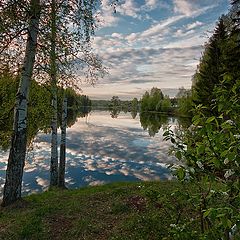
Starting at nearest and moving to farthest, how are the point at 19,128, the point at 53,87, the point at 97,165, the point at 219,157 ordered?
the point at 219,157
the point at 19,128
the point at 53,87
the point at 97,165

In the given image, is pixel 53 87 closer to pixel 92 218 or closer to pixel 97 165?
pixel 92 218

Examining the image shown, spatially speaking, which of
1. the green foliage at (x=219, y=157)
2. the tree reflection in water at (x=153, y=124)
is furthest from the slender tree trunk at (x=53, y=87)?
the tree reflection in water at (x=153, y=124)

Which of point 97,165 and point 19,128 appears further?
point 97,165

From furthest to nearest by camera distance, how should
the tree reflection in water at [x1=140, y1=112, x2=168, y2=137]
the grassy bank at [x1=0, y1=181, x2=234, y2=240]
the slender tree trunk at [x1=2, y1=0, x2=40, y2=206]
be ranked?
1. the tree reflection in water at [x1=140, y1=112, x2=168, y2=137]
2. the slender tree trunk at [x1=2, y1=0, x2=40, y2=206]
3. the grassy bank at [x1=0, y1=181, x2=234, y2=240]

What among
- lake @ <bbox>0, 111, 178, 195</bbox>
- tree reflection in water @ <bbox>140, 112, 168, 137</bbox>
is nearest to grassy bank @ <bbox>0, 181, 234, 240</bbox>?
lake @ <bbox>0, 111, 178, 195</bbox>

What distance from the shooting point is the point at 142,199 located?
9.05 meters

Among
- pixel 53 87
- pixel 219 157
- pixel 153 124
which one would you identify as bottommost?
pixel 153 124

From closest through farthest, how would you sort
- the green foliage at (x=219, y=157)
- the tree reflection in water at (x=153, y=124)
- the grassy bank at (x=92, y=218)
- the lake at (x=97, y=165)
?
the green foliage at (x=219, y=157)
the grassy bank at (x=92, y=218)
the lake at (x=97, y=165)
the tree reflection in water at (x=153, y=124)

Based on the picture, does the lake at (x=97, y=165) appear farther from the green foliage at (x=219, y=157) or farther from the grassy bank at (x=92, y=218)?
the green foliage at (x=219, y=157)

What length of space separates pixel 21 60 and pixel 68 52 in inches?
75.1

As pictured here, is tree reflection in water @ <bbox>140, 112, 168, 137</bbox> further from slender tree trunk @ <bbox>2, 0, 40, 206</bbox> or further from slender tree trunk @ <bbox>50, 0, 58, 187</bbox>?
slender tree trunk @ <bbox>2, 0, 40, 206</bbox>

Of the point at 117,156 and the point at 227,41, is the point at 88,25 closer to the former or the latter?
the point at 117,156

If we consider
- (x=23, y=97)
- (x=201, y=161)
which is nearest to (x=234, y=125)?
(x=201, y=161)

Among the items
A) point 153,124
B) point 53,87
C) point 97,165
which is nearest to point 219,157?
point 53,87
